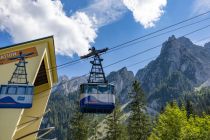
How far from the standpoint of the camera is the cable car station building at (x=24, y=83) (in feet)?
106

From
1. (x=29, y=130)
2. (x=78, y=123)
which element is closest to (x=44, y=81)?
(x=29, y=130)

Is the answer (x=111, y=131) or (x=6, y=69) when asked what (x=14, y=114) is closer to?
(x=6, y=69)

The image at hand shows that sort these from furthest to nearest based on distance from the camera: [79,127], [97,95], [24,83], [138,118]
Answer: [79,127], [138,118], [24,83], [97,95]

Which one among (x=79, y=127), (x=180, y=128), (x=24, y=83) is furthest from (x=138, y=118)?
(x=24, y=83)

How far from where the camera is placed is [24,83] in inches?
1337

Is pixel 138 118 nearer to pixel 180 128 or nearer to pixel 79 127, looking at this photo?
pixel 79 127

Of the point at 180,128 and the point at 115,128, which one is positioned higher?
the point at 115,128

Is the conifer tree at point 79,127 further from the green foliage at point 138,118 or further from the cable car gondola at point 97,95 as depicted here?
the cable car gondola at point 97,95

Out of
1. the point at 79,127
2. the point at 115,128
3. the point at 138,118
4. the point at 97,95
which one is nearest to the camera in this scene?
the point at 97,95

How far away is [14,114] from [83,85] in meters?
13.2

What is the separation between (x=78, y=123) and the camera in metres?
76.4

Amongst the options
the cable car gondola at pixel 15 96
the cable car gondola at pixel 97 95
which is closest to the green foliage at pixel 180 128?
the cable car gondola at pixel 97 95

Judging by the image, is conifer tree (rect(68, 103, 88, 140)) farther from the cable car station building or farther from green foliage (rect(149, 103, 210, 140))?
green foliage (rect(149, 103, 210, 140))

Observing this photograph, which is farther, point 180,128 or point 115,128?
point 115,128
